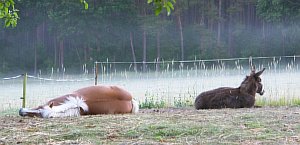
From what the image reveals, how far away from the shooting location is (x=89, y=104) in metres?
8.16

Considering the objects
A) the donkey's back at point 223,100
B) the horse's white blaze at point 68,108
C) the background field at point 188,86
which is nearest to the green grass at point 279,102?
the background field at point 188,86

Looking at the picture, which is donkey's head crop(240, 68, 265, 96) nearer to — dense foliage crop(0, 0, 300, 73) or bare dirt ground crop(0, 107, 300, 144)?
bare dirt ground crop(0, 107, 300, 144)

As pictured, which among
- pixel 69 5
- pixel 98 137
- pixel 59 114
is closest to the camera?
pixel 98 137

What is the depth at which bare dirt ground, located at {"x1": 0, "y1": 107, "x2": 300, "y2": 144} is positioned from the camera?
4.97 m

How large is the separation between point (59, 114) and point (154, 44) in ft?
79.7

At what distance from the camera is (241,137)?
16.5 feet

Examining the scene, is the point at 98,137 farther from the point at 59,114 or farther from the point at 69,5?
the point at 69,5

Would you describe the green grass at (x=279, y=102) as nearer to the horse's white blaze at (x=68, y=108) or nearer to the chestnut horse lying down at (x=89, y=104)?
the chestnut horse lying down at (x=89, y=104)

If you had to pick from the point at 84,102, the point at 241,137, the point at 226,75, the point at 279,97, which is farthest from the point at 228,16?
the point at 241,137

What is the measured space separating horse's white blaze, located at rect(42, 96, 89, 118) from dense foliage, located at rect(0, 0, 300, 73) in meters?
23.1

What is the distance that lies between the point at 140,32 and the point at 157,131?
87.2 ft

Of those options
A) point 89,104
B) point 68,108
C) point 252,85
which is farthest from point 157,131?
point 252,85

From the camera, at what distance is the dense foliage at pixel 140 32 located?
3139 cm

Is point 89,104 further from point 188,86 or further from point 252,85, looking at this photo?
point 188,86
